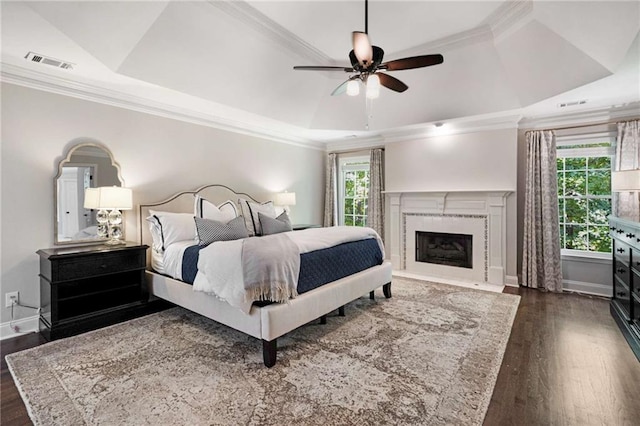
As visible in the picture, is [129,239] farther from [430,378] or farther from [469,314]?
[469,314]

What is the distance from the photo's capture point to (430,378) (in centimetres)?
215

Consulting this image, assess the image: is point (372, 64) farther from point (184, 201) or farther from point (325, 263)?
point (184, 201)

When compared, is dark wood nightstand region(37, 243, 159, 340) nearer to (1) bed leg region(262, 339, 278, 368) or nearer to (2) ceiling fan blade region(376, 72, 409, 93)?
(1) bed leg region(262, 339, 278, 368)

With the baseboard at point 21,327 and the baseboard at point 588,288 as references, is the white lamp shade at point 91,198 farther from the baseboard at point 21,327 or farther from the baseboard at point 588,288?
the baseboard at point 588,288

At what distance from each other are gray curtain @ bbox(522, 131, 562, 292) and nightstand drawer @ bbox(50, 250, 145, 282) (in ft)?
16.6

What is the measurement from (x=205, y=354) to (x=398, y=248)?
3927mm

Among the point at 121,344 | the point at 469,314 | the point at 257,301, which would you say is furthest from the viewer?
the point at 469,314

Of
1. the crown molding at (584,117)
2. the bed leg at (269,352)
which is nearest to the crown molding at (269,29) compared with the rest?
the bed leg at (269,352)

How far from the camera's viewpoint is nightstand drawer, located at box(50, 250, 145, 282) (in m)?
2.76

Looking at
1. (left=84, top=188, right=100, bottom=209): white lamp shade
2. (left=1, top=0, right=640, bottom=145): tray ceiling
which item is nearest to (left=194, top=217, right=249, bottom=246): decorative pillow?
(left=84, top=188, right=100, bottom=209): white lamp shade

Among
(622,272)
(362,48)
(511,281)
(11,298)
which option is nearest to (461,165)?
(511,281)

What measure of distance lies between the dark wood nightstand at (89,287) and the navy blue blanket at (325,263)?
2.24 feet

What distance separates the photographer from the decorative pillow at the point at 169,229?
3.48 meters

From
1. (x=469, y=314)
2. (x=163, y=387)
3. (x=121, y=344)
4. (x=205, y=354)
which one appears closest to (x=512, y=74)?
(x=469, y=314)
